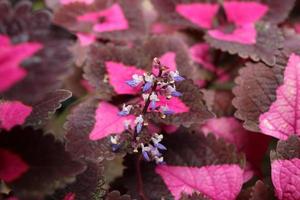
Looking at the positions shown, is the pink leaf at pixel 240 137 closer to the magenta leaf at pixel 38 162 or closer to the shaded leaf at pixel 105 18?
the shaded leaf at pixel 105 18

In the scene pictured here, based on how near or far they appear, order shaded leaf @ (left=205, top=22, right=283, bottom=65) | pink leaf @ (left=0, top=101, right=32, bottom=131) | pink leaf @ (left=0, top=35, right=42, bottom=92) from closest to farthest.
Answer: pink leaf @ (left=0, top=35, right=42, bottom=92)
pink leaf @ (left=0, top=101, right=32, bottom=131)
shaded leaf @ (left=205, top=22, right=283, bottom=65)

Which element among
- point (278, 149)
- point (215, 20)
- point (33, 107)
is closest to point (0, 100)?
point (33, 107)

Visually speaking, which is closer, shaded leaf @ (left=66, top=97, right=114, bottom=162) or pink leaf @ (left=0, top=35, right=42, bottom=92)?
pink leaf @ (left=0, top=35, right=42, bottom=92)

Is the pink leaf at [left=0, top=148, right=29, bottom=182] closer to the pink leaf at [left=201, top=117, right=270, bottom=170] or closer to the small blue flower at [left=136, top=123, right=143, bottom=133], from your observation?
the small blue flower at [left=136, top=123, right=143, bottom=133]

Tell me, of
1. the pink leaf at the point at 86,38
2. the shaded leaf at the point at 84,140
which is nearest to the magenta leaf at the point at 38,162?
the shaded leaf at the point at 84,140

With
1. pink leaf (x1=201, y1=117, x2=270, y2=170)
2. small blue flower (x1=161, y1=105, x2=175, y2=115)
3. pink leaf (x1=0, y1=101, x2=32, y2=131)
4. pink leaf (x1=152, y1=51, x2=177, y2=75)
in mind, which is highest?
pink leaf (x1=152, y1=51, x2=177, y2=75)

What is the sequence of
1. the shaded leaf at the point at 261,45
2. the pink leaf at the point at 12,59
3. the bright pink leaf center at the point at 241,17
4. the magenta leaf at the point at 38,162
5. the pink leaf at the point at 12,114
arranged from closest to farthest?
the pink leaf at the point at 12,59 < the magenta leaf at the point at 38,162 < the pink leaf at the point at 12,114 < the shaded leaf at the point at 261,45 < the bright pink leaf center at the point at 241,17

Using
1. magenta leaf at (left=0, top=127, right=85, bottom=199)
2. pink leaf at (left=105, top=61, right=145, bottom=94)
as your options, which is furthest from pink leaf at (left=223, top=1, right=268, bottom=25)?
magenta leaf at (left=0, top=127, right=85, bottom=199)

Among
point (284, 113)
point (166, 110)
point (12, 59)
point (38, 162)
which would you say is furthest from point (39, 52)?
point (284, 113)
